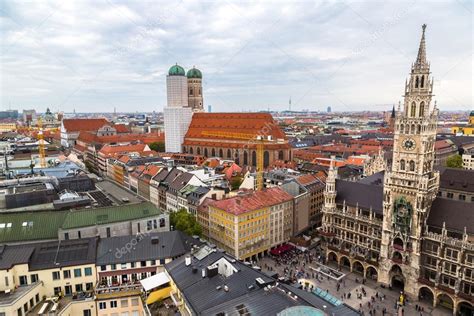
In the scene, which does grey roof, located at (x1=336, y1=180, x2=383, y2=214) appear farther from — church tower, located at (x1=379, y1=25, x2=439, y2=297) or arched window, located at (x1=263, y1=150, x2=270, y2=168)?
arched window, located at (x1=263, y1=150, x2=270, y2=168)

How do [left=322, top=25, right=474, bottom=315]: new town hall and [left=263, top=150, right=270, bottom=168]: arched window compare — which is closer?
[left=322, top=25, right=474, bottom=315]: new town hall

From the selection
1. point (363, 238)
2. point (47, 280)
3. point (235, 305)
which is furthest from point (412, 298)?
point (47, 280)

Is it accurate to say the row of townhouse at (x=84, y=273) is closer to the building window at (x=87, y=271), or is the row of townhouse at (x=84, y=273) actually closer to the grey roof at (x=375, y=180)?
the building window at (x=87, y=271)

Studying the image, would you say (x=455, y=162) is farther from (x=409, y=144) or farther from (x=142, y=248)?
(x=142, y=248)

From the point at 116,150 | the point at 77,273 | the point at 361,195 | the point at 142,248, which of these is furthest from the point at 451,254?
the point at 116,150

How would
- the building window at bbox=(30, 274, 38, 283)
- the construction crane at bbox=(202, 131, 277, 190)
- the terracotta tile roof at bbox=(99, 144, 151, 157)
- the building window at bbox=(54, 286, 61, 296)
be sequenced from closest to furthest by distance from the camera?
the building window at bbox=(30, 274, 38, 283) < the building window at bbox=(54, 286, 61, 296) < the construction crane at bbox=(202, 131, 277, 190) < the terracotta tile roof at bbox=(99, 144, 151, 157)

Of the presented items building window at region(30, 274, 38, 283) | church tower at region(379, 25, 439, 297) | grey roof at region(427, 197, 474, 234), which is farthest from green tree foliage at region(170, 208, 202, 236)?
grey roof at region(427, 197, 474, 234)
